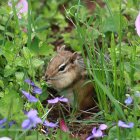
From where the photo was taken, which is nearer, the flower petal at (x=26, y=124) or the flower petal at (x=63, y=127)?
the flower petal at (x=26, y=124)

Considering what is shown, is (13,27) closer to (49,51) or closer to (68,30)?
(49,51)

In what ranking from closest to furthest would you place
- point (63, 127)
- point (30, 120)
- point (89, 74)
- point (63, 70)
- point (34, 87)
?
point (30, 120)
point (63, 127)
point (34, 87)
point (89, 74)
point (63, 70)

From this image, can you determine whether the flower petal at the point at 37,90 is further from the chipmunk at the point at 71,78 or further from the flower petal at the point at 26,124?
the flower petal at the point at 26,124

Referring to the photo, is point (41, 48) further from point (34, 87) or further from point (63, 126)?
point (63, 126)

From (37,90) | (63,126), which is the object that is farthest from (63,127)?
(37,90)

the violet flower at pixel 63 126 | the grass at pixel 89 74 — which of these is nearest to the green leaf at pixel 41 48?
the grass at pixel 89 74

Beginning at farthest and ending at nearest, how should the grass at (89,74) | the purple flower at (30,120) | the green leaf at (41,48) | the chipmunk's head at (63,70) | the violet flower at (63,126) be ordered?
the green leaf at (41,48), the chipmunk's head at (63,70), the violet flower at (63,126), the grass at (89,74), the purple flower at (30,120)

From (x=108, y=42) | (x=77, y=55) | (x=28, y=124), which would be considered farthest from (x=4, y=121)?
(x=108, y=42)
